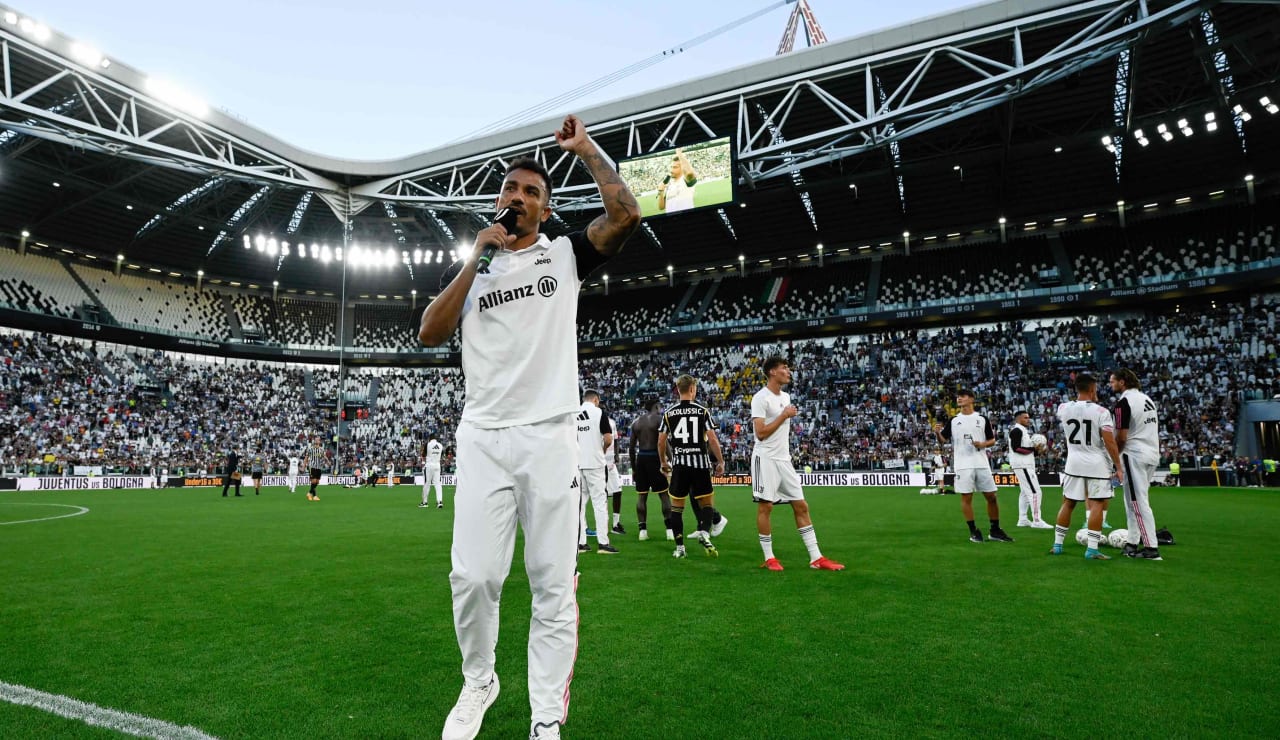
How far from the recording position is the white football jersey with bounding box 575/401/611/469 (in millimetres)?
9773

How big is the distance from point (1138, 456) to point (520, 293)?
841cm

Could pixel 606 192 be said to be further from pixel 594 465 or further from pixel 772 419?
pixel 594 465

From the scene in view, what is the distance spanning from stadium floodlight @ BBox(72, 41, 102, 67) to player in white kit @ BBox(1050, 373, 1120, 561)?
97.9ft

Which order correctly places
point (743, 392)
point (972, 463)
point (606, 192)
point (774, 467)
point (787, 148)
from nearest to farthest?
1. point (606, 192)
2. point (774, 467)
3. point (972, 463)
4. point (787, 148)
5. point (743, 392)

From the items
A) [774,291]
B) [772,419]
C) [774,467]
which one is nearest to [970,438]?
[774,467]

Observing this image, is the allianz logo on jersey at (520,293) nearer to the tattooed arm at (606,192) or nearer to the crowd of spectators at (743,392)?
the tattooed arm at (606,192)

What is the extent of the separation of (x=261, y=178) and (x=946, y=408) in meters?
33.0

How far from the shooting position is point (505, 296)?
2.93 metres

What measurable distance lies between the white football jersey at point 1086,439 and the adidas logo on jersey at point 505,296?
310 inches

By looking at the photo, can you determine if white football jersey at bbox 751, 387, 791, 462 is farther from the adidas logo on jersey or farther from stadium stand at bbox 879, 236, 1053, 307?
stadium stand at bbox 879, 236, 1053, 307

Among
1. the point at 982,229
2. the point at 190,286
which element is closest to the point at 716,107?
the point at 982,229

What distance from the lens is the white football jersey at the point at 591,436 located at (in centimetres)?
977

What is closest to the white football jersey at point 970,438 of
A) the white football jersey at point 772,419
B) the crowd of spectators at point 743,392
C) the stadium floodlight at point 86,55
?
the white football jersey at point 772,419

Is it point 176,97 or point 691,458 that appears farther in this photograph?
point 176,97
